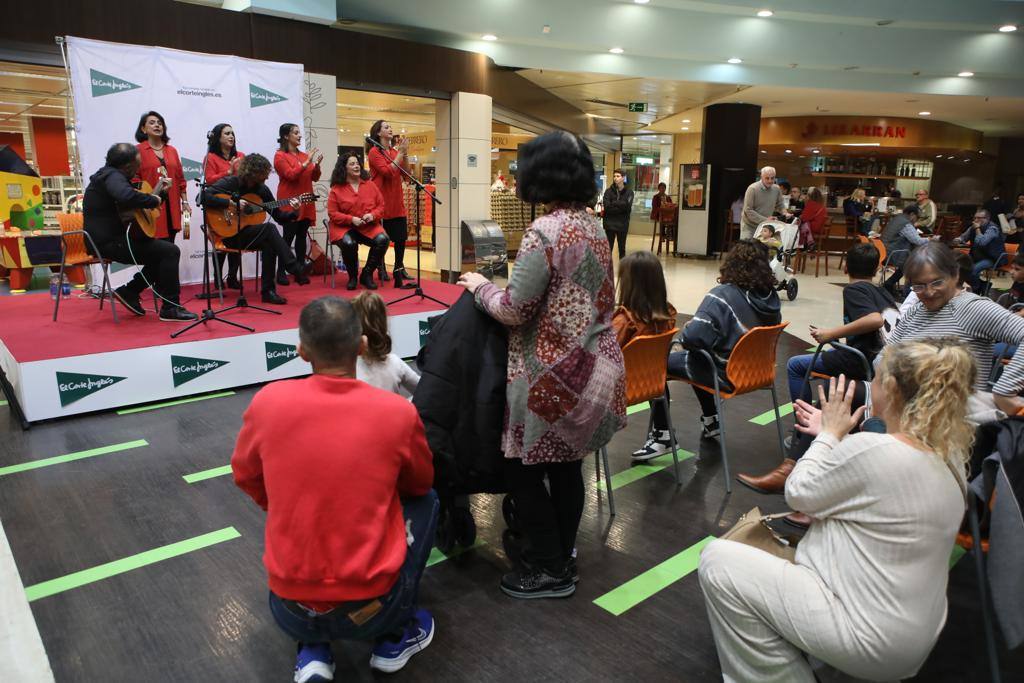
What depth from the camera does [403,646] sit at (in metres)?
1.97

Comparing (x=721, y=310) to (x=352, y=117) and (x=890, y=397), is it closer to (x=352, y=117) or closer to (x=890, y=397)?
(x=890, y=397)

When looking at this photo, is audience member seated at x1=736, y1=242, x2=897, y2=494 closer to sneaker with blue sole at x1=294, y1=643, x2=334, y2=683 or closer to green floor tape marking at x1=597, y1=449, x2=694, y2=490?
green floor tape marking at x1=597, y1=449, x2=694, y2=490

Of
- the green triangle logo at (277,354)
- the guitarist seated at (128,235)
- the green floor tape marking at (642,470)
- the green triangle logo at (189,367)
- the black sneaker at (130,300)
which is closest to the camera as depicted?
the green floor tape marking at (642,470)

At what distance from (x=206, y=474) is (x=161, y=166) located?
3177 millimetres

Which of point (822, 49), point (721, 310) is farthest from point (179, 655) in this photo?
point (822, 49)

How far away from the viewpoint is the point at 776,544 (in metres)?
1.88

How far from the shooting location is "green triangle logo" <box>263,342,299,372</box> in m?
4.74

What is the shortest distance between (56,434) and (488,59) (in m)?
7.72

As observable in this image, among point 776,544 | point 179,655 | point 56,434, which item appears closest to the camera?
point 776,544

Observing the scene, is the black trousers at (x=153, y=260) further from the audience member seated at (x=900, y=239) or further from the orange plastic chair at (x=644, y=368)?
the audience member seated at (x=900, y=239)

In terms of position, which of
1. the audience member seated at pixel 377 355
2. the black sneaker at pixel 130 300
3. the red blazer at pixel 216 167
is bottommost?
the black sneaker at pixel 130 300

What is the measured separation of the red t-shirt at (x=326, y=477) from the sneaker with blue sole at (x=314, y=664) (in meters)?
0.24

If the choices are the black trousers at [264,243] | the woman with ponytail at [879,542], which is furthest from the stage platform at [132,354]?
the woman with ponytail at [879,542]

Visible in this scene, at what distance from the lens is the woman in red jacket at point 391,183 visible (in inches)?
243
